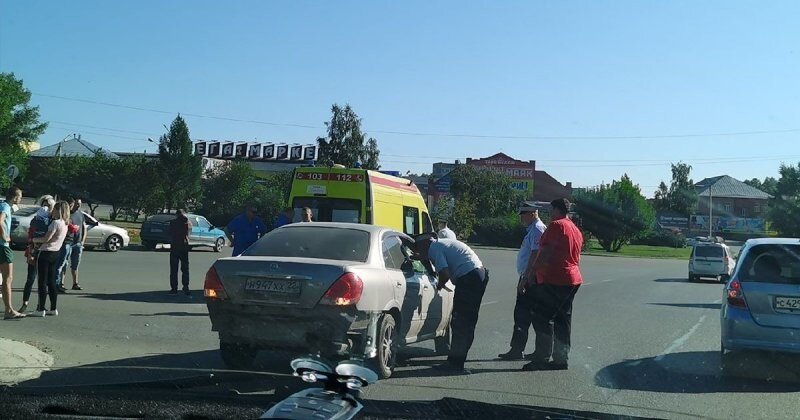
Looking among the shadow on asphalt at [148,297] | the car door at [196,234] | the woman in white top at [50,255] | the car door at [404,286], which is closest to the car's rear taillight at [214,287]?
the car door at [404,286]

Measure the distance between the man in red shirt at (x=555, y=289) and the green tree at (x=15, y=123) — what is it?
4224 centimetres

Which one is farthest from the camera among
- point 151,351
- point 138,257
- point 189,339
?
point 138,257

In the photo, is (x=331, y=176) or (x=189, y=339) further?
(x=331, y=176)

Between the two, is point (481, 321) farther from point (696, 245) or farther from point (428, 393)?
point (696, 245)

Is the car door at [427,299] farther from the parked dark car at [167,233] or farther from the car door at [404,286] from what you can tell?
the parked dark car at [167,233]

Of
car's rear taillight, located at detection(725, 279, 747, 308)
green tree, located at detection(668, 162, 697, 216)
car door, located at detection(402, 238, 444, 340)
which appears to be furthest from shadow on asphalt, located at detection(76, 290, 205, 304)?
green tree, located at detection(668, 162, 697, 216)

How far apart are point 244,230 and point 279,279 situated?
6987mm

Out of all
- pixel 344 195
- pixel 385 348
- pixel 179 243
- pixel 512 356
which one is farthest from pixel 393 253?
pixel 179 243

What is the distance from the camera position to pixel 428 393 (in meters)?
6.68

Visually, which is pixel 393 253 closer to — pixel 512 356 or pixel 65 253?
pixel 512 356

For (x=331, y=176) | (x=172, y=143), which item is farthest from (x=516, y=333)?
(x=172, y=143)

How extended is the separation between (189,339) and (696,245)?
25.2m

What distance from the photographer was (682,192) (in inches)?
4102

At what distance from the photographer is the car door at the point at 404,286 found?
7.84 meters
